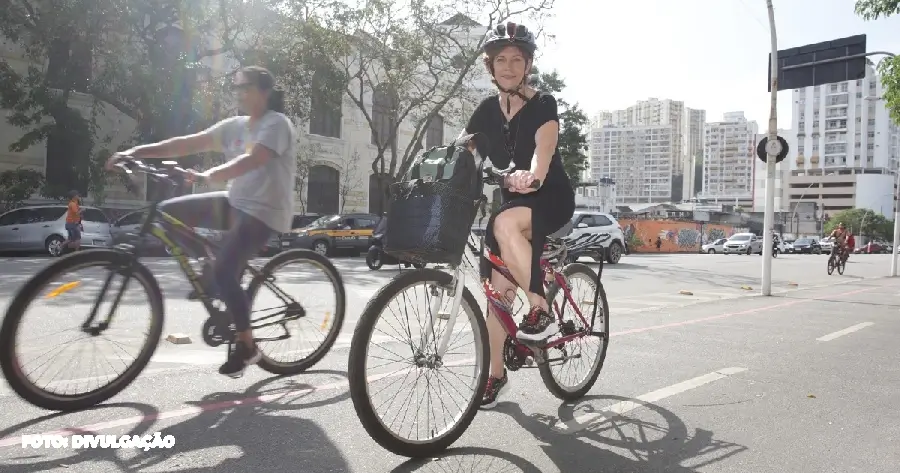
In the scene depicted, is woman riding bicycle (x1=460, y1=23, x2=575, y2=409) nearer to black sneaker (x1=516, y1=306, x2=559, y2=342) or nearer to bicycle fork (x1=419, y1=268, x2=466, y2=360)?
black sneaker (x1=516, y1=306, x2=559, y2=342)

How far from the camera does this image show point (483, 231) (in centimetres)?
356

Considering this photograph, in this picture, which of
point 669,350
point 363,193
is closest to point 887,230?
point 363,193

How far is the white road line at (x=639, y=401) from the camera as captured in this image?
346cm

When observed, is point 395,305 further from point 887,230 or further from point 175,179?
point 887,230

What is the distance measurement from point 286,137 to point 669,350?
142 inches

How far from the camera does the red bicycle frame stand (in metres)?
3.29

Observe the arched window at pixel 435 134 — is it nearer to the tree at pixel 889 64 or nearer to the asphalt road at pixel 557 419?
the tree at pixel 889 64

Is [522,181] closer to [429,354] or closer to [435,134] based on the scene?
[429,354]

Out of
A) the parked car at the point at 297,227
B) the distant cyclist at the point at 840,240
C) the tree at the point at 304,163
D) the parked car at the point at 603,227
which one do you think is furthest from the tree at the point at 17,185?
the distant cyclist at the point at 840,240

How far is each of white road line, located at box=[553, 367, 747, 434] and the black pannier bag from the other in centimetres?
113

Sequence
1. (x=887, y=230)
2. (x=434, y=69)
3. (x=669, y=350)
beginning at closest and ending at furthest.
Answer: (x=669, y=350) < (x=434, y=69) < (x=887, y=230)

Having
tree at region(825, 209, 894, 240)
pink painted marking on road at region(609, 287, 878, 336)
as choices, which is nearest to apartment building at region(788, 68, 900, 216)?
tree at region(825, 209, 894, 240)

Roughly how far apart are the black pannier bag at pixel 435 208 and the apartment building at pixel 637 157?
13239 centimetres

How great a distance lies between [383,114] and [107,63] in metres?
14.7
